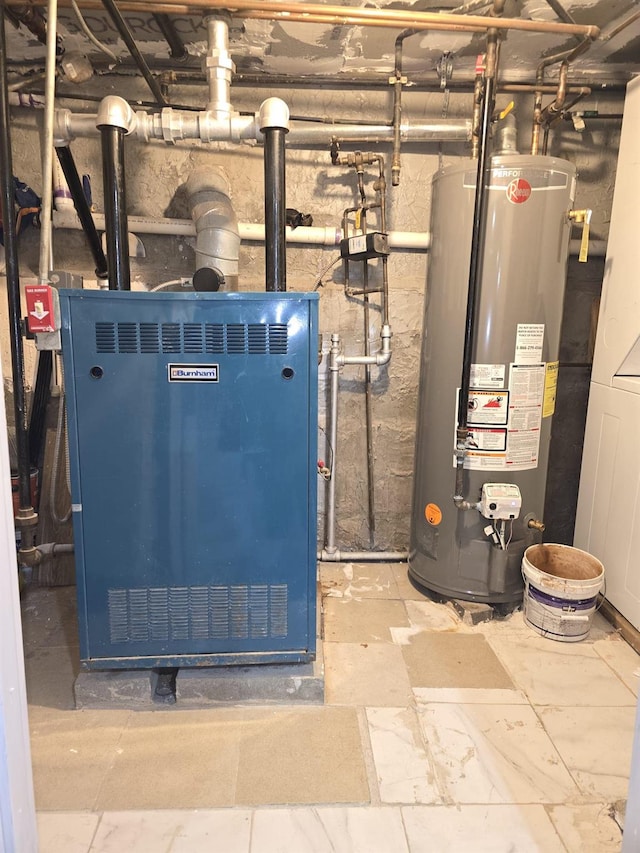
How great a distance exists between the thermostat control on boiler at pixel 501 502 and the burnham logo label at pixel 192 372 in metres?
1.17

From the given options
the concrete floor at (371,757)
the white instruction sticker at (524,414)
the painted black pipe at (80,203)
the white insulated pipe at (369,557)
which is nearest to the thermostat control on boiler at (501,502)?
the white instruction sticker at (524,414)

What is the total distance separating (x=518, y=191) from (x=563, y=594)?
1.51 meters

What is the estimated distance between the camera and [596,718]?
1.69 meters

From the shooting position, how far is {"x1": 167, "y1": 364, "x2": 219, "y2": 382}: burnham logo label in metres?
1.55

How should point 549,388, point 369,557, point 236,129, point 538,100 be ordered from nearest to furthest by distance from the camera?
point 236,129 → point 549,388 → point 538,100 → point 369,557

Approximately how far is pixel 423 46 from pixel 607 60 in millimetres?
815

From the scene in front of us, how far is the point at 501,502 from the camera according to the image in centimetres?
207

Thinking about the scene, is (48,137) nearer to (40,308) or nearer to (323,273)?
(40,308)

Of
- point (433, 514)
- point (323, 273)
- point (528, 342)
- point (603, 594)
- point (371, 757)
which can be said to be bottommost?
point (371, 757)

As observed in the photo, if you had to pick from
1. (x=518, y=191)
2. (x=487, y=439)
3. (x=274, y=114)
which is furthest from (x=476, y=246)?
(x=274, y=114)

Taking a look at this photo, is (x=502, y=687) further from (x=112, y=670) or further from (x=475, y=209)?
(x=475, y=209)

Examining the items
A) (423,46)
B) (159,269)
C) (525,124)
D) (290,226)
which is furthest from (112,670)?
(525,124)

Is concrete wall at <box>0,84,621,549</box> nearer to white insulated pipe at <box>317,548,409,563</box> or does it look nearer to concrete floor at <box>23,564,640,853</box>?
white insulated pipe at <box>317,548,409,563</box>

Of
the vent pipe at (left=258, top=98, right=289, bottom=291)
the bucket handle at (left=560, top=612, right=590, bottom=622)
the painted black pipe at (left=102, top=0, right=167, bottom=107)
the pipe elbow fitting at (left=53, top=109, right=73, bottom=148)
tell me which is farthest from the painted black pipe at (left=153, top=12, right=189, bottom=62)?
the bucket handle at (left=560, top=612, right=590, bottom=622)
